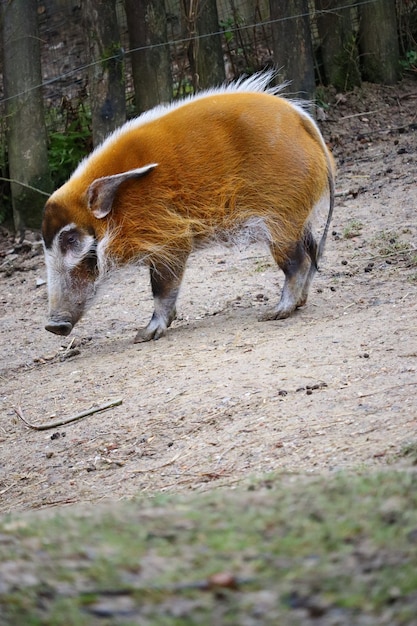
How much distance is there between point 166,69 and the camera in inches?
343

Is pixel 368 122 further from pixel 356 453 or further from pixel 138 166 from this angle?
pixel 356 453

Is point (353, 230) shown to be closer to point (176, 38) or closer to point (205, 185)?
point (205, 185)

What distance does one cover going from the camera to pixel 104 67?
8250 mm

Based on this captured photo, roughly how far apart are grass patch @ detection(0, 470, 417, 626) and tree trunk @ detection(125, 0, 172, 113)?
7022 mm

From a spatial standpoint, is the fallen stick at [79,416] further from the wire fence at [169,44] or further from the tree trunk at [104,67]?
the wire fence at [169,44]

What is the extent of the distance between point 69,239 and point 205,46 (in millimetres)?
3836

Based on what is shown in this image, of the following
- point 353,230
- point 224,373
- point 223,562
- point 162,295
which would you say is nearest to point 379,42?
point 353,230

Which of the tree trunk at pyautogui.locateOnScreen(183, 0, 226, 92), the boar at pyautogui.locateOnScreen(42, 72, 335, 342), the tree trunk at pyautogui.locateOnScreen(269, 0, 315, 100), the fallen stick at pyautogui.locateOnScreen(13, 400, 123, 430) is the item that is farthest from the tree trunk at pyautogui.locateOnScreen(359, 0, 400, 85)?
the fallen stick at pyautogui.locateOnScreen(13, 400, 123, 430)

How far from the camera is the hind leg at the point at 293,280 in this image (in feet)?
20.2

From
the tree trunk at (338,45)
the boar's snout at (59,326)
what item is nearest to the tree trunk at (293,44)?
the tree trunk at (338,45)

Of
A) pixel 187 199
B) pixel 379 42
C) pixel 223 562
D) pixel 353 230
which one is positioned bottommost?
pixel 353 230

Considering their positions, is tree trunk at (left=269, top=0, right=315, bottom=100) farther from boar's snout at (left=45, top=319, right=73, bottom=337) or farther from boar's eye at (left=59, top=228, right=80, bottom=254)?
boar's snout at (left=45, top=319, right=73, bottom=337)

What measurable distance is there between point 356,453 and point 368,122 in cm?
685

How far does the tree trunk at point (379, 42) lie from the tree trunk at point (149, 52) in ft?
8.00
